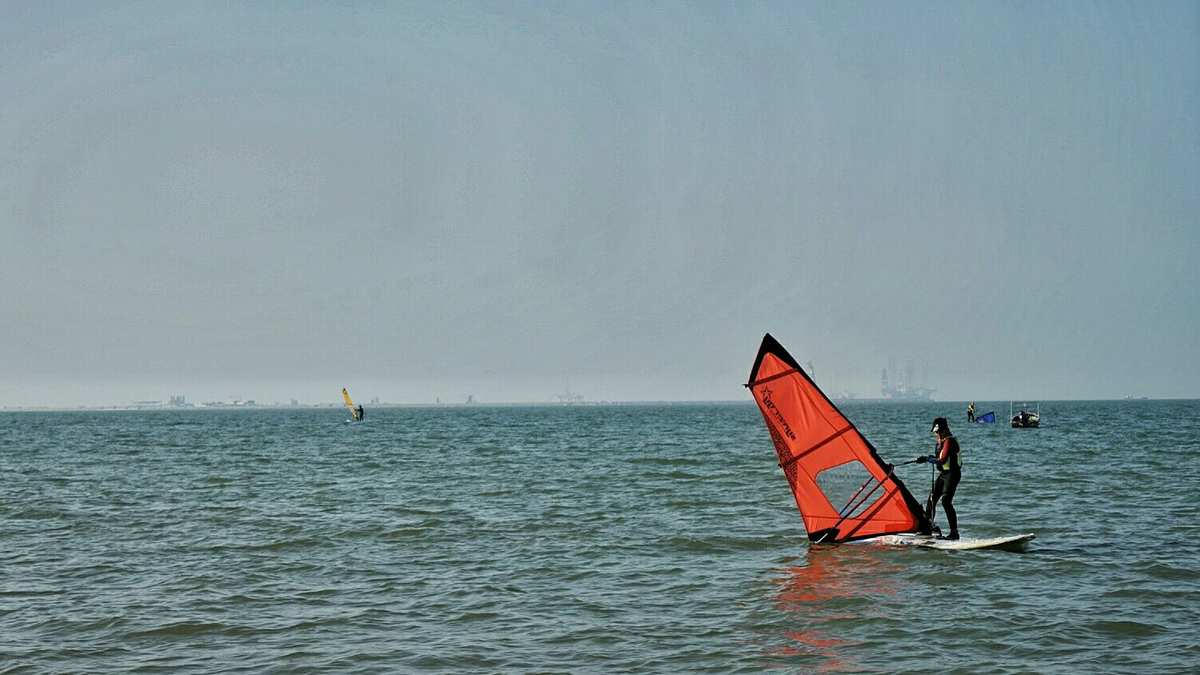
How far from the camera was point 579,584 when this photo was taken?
47.5 ft

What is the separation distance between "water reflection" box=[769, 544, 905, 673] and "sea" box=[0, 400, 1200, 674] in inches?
1.8

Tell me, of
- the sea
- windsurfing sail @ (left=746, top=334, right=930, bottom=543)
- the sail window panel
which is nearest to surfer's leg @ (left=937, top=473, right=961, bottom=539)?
windsurfing sail @ (left=746, top=334, right=930, bottom=543)

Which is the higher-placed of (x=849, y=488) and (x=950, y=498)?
(x=849, y=488)

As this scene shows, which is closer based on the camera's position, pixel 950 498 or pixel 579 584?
pixel 579 584

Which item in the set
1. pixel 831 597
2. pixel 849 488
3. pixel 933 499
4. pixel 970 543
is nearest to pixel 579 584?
pixel 831 597

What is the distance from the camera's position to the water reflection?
10977 millimetres

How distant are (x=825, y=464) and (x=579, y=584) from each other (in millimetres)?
4852

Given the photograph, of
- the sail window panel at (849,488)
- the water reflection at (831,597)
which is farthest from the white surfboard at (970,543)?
the sail window panel at (849,488)

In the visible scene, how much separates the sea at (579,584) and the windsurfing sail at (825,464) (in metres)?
0.55

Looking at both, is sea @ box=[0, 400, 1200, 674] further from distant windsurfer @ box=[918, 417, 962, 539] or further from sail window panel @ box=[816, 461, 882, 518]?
distant windsurfer @ box=[918, 417, 962, 539]

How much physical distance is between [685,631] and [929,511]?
727 centimetres

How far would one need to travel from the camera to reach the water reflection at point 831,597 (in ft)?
36.0

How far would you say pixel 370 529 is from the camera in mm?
20109

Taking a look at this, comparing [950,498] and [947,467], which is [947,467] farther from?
[950,498]
